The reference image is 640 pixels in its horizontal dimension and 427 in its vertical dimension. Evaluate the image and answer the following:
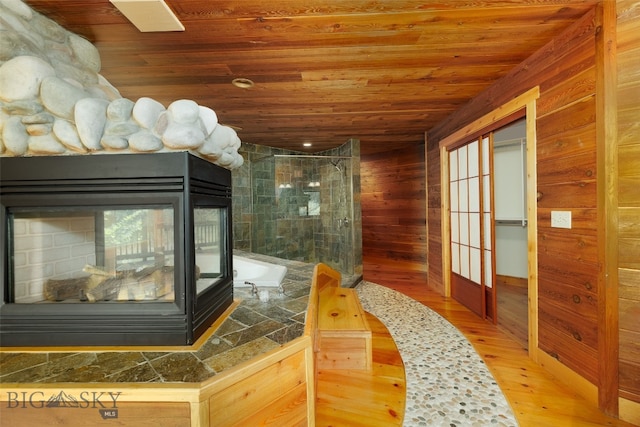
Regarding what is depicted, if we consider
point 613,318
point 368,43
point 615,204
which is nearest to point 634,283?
point 613,318

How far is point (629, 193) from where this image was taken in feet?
4.34

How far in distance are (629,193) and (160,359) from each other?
236 centimetres

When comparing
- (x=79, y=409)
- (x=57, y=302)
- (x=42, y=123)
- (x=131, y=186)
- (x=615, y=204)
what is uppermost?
(x=42, y=123)

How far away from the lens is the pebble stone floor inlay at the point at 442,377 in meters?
1.39

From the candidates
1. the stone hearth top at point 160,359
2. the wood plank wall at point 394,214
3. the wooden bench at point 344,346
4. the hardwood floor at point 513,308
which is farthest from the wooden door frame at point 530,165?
the wood plank wall at point 394,214

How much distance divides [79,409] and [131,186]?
0.85 m

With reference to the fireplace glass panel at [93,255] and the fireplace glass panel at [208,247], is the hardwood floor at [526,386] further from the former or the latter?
the fireplace glass panel at [93,255]

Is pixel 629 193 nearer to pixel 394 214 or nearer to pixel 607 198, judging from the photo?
A: pixel 607 198

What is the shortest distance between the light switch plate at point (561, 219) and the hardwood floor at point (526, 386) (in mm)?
1005

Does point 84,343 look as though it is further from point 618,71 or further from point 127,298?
point 618,71

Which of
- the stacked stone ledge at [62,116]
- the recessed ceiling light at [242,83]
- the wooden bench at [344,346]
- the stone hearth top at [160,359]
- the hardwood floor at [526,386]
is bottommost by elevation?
the hardwood floor at [526,386]

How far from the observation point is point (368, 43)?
1.63 meters

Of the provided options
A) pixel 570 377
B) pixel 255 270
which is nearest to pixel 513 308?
pixel 570 377

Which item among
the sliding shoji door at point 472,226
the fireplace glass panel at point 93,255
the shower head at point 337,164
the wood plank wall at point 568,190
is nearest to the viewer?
the fireplace glass panel at point 93,255
